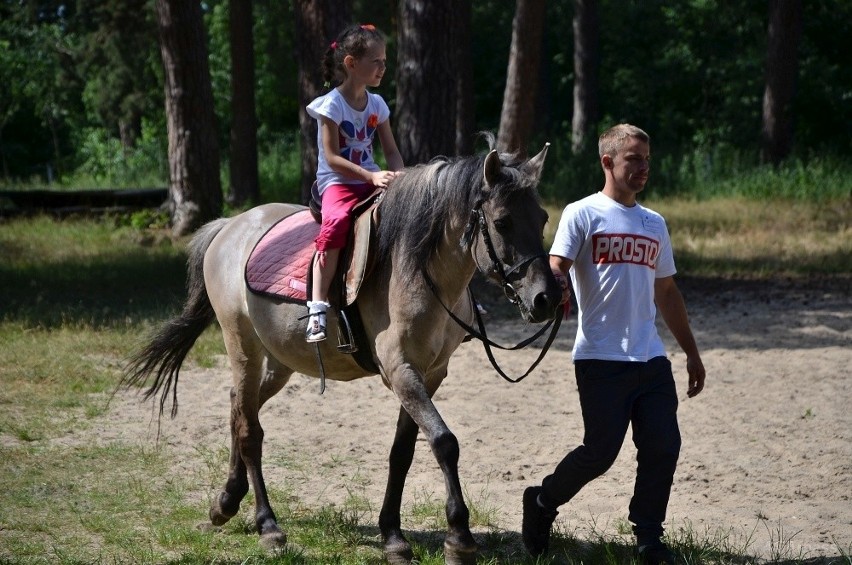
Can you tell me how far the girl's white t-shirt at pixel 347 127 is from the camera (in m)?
5.39

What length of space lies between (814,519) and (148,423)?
15.6 ft

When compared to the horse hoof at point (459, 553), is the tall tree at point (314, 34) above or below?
above

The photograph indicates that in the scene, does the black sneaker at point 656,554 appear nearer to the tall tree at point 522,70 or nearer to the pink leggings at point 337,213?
the pink leggings at point 337,213

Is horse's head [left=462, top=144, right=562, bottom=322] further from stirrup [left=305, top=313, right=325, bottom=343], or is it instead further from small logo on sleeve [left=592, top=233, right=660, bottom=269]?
stirrup [left=305, top=313, right=325, bottom=343]

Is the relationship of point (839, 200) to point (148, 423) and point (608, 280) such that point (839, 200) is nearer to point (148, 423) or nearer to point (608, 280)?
point (148, 423)

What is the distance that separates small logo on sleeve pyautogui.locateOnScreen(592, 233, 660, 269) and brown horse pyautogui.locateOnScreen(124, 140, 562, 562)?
309 millimetres

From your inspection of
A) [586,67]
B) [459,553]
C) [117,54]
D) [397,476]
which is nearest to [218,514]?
[397,476]

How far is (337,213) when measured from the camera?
5.31 metres

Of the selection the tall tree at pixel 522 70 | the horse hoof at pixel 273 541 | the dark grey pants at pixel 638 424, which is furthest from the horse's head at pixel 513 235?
the tall tree at pixel 522 70

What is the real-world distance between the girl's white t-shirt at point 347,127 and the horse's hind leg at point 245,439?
3.64 ft

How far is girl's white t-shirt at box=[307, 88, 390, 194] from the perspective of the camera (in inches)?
212

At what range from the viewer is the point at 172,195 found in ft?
59.7

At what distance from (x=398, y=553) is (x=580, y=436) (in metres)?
2.70

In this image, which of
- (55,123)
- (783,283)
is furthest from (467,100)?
(55,123)
